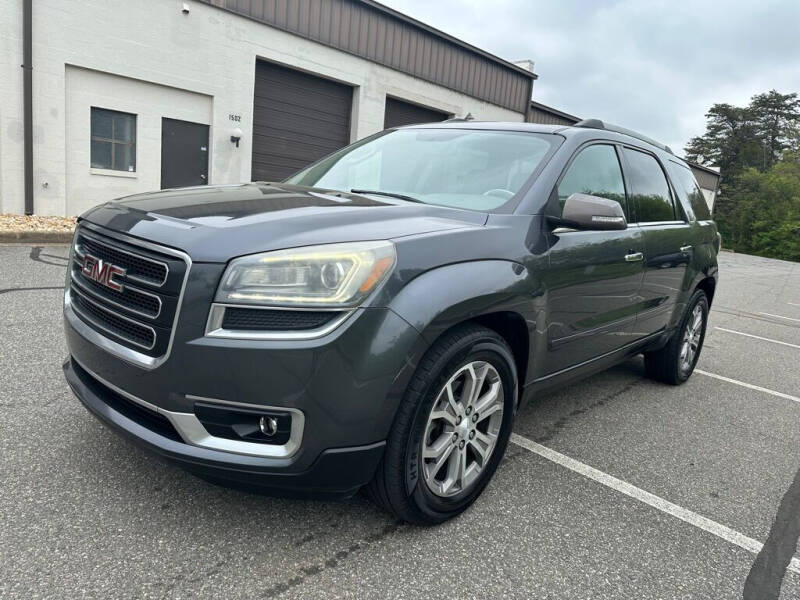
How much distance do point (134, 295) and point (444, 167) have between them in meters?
1.70

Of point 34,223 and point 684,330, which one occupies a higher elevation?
point 684,330

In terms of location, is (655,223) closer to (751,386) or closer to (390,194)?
(390,194)

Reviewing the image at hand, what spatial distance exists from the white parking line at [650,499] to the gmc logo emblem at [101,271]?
2154 millimetres

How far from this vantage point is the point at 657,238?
→ 386 cm

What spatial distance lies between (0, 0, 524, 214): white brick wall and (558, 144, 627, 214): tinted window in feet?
36.0

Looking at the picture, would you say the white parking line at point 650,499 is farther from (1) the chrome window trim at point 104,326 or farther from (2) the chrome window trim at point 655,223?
(1) the chrome window trim at point 104,326

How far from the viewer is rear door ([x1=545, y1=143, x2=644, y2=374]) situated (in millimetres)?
2877

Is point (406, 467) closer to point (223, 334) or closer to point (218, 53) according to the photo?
point (223, 334)

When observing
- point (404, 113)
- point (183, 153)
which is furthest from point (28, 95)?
point (404, 113)

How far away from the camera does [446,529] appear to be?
2.44 metres

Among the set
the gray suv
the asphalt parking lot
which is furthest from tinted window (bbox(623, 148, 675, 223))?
the asphalt parking lot

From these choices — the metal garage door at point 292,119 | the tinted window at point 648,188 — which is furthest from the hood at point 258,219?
the metal garage door at point 292,119

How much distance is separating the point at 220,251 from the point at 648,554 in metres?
1.96

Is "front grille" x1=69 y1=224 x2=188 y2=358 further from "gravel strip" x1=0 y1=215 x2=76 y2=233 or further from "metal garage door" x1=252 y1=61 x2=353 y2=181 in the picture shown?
"metal garage door" x1=252 y1=61 x2=353 y2=181
